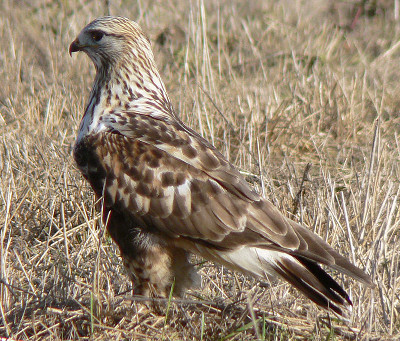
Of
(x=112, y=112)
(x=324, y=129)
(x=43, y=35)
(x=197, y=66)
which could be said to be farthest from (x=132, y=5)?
(x=112, y=112)

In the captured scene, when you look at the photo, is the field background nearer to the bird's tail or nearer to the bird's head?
the bird's tail

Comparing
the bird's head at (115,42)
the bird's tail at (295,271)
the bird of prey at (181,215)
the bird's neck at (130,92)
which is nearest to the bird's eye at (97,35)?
the bird's head at (115,42)

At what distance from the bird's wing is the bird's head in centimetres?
63

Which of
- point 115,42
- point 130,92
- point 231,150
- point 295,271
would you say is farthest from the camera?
point 231,150

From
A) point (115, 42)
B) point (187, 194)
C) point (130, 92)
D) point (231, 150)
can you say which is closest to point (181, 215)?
point (187, 194)

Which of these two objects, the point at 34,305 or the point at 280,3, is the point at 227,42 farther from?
the point at 34,305

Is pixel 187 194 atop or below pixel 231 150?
atop

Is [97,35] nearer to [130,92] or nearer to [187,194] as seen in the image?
[130,92]

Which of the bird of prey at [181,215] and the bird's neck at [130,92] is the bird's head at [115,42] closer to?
the bird's neck at [130,92]

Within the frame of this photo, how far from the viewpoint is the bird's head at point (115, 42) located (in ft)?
15.5

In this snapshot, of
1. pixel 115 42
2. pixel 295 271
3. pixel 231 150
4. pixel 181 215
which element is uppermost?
pixel 115 42

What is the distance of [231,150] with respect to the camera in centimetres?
588

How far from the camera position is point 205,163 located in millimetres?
→ 4074

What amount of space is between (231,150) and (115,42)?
58.0 inches
